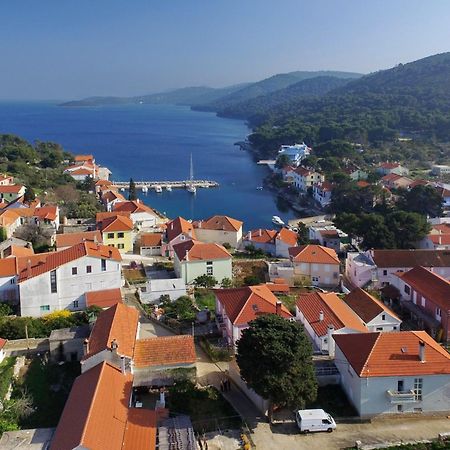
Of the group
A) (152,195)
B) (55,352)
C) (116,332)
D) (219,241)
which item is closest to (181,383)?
(116,332)

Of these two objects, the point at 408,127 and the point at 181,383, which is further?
the point at 408,127

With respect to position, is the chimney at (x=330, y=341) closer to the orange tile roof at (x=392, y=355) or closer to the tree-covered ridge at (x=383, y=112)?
the orange tile roof at (x=392, y=355)

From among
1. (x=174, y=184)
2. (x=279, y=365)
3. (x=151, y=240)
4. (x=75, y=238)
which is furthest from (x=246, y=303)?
(x=174, y=184)

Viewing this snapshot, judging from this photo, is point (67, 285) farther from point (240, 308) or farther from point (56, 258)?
point (240, 308)

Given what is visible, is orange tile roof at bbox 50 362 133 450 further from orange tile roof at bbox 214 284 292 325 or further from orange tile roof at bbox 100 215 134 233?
orange tile roof at bbox 100 215 134 233

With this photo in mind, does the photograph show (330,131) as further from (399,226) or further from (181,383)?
(181,383)

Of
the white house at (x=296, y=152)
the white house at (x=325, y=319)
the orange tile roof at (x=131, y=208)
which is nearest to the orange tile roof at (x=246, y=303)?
the white house at (x=325, y=319)

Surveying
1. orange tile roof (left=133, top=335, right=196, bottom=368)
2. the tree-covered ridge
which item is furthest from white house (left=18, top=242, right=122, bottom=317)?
the tree-covered ridge
